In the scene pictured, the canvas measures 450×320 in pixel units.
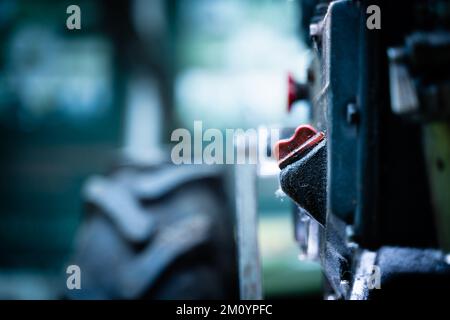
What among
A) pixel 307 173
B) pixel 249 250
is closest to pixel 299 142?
pixel 307 173

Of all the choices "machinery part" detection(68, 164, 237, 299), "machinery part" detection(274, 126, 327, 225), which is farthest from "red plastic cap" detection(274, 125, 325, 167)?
"machinery part" detection(68, 164, 237, 299)

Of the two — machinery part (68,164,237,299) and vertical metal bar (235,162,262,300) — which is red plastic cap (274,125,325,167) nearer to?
vertical metal bar (235,162,262,300)

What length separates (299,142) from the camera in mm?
641

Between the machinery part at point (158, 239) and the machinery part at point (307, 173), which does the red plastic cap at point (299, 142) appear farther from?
the machinery part at point (158, 239)

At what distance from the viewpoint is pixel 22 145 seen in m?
2.88

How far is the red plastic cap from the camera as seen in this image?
0.62 meters

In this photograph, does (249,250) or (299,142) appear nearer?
(299,142)

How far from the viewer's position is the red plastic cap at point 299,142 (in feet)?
2.05

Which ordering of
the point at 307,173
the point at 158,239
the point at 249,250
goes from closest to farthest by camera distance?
the point at 307,173 → the point at 249,250 → the point at 158,239

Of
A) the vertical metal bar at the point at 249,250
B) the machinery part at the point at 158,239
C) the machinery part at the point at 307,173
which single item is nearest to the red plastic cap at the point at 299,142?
the machinery part at the point at 307,173

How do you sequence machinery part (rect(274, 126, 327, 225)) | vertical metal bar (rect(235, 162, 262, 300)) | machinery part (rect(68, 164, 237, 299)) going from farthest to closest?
machinery part (rect(68, 164, 237, 299)), vertical metal bar (rect(235, 162, 262, 300)), machinery part (rect(274, 126, 327, 225))

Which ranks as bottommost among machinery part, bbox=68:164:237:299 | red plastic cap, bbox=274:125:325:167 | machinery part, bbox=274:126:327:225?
machinery part, bbox=68:164:237:299

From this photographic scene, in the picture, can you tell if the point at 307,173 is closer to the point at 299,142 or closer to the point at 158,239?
the point at 299,142
